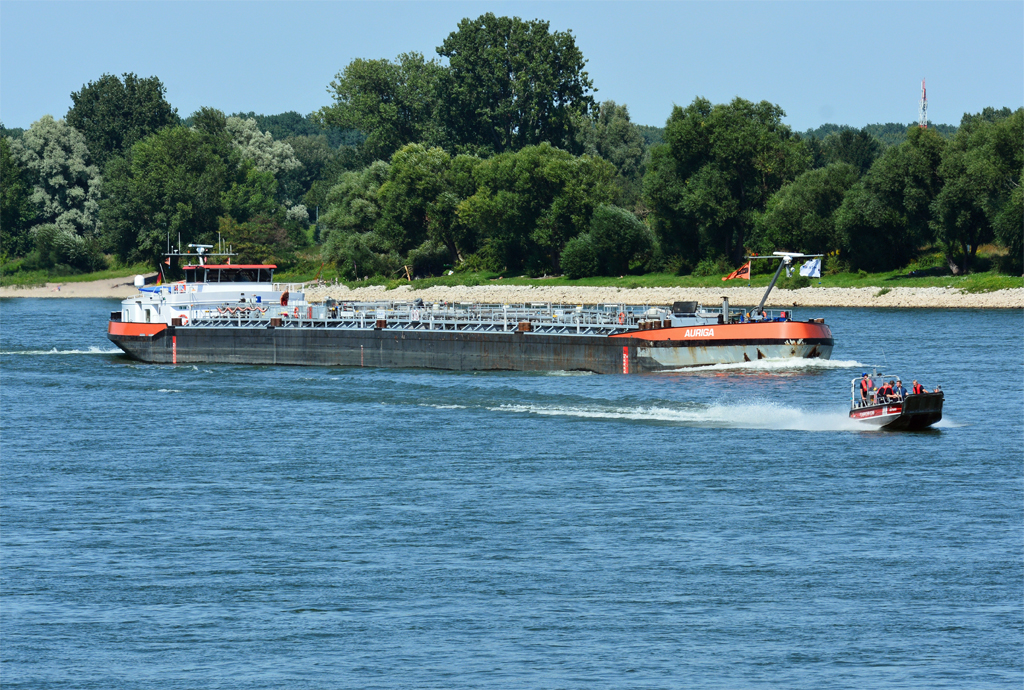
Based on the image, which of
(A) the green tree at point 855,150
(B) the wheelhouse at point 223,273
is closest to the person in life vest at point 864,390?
(B) the wheelhouse at point 223,273

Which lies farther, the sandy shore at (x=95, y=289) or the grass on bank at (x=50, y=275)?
the grass on bank at (x=50, y=275)

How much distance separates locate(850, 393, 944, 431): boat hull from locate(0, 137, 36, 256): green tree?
173 m

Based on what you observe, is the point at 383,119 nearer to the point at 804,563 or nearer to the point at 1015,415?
the point at 1015,415

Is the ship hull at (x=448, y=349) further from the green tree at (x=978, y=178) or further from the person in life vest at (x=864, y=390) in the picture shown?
the green tree at (x=978, y=178)

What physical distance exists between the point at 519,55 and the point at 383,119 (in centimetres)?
3368

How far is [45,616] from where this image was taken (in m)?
27.9

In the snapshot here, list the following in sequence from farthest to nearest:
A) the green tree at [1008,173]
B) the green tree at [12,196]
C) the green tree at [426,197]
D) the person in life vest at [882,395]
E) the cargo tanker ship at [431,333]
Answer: the green tree at [12,196], the green tree at [426,197], the green tree at [1008,173], the cargo tanker ship at [431,333], the person in life vest at [882,395]

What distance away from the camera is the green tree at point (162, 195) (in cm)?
18288

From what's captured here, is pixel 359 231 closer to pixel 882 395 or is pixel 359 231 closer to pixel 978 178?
pixel 978 178

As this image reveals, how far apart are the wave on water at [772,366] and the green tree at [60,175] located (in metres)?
155

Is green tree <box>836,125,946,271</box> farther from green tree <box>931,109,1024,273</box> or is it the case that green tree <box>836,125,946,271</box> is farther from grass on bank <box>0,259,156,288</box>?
grass on bank <box>0,259,156,288</box>

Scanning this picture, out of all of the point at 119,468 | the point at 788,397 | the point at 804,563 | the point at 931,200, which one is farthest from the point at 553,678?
the point at 931,200

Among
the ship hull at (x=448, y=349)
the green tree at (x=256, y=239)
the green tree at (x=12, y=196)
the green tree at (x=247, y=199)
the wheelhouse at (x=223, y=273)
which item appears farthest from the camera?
the green tree at (x=12, y=196)

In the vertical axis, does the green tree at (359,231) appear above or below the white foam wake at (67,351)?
above
